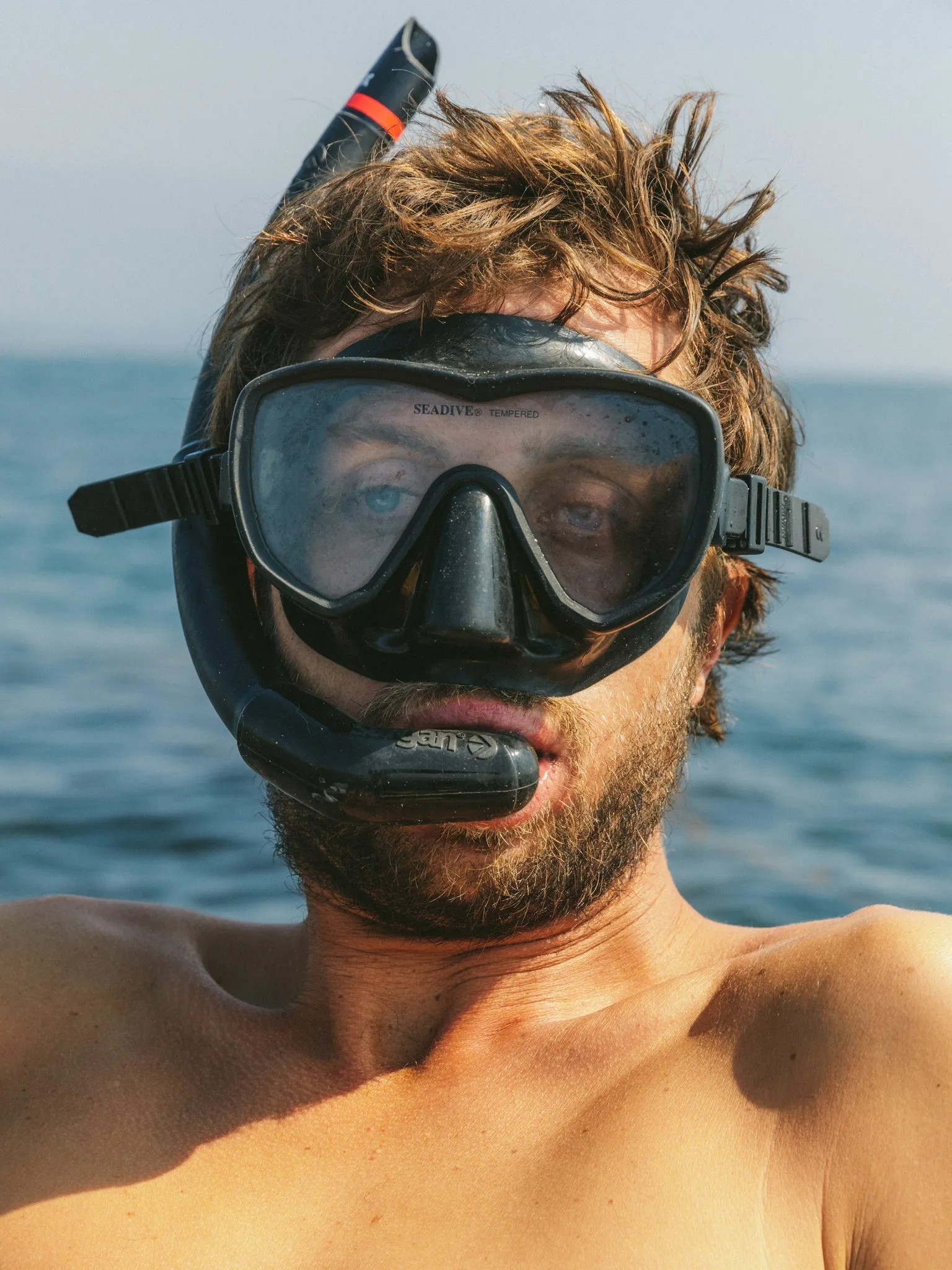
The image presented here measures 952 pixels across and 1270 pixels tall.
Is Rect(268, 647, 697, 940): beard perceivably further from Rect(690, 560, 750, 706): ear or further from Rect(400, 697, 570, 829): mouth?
Rect(690, 560, 750, 706): ear

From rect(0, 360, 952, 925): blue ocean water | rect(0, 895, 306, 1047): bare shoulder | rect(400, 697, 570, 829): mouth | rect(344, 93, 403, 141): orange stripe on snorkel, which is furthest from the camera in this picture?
rect(0, 360, 952, 925): blue ocean water

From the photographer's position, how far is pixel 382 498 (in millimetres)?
1924

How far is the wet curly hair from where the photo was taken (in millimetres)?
2053

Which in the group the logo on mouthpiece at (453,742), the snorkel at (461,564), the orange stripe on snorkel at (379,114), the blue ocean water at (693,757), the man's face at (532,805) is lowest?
the blue ocean water at (693,757)

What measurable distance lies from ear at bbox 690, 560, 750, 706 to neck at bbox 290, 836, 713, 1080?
28cm

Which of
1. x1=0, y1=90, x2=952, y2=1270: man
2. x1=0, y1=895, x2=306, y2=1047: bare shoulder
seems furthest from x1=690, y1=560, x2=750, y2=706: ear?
x1=0, y1=895, x2=306, y2=1047: bare shoulder

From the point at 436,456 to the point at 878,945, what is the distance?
84cm

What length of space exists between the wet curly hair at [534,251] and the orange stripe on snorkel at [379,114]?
0.10 m

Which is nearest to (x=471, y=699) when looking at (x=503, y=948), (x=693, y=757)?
(x=503, y=948)

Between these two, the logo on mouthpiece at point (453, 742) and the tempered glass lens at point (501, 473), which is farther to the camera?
the tempered glass lens at point (501, 473)

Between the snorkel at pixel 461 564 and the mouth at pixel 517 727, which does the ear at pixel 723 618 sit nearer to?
the snorkel at pixel 461 564

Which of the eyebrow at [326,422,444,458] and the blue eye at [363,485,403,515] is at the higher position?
the eyebrow at [326,422,444,458]

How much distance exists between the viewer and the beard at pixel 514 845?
6.25 feet

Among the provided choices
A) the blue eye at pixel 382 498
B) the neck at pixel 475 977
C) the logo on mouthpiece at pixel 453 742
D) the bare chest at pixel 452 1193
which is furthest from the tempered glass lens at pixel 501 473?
the bare chest at pixel 452 1193
